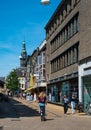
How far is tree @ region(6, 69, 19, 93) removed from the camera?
483ft

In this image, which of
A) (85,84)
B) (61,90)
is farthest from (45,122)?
(61,90)

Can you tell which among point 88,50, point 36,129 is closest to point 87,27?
point 88,50

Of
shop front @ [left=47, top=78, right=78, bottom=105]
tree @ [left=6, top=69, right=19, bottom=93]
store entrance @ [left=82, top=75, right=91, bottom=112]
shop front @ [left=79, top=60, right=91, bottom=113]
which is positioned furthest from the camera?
tree @ [left=6, top=69, right=19, bottom=93]

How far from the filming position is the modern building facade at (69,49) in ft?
116

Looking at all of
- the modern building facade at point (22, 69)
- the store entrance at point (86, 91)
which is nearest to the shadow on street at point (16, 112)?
the store entrance at point (86, 91)

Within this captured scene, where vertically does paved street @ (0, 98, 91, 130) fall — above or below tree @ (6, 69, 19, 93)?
below

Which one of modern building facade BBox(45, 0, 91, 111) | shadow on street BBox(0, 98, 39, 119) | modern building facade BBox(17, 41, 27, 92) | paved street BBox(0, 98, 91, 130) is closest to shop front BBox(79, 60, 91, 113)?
modern building facade BBox(45, 0, 91, 111)

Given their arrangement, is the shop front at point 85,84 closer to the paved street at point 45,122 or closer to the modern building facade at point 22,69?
the paved street at point 45,122

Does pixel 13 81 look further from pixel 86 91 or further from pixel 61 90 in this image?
pixel 86 91

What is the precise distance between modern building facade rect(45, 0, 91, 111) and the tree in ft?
271

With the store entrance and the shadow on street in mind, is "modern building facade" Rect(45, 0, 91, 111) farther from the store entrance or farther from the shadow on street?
the shadow on street

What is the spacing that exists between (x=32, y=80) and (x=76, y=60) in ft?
187

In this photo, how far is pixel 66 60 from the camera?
1849 inches

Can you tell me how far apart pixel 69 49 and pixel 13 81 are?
341 ft
